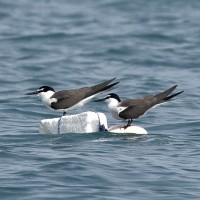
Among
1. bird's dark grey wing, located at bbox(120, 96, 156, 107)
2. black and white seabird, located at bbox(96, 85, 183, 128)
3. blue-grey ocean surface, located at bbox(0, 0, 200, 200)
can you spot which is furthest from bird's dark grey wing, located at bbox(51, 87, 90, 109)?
bird's dark grey wing, located at bbox(120, 96, 156, 107)

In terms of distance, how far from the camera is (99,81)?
91.5ft

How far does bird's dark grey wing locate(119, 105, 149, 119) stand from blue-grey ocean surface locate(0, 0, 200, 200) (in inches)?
15.1

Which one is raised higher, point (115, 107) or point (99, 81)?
point (99, 81)

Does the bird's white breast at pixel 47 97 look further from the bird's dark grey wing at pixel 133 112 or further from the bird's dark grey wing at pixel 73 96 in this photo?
the bird's dark grey wing at pixel 133 112

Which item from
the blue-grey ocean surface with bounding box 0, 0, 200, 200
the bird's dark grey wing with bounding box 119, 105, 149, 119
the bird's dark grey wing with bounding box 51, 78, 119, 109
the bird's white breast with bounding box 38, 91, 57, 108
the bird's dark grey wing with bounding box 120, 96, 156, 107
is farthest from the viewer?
the bird's white breast with bounding box 38, 91, 57, 108

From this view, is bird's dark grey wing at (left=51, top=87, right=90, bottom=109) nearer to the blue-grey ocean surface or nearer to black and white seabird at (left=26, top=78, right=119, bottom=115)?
black and white seabird at (left=26, top=78, right=119, bottom=115)

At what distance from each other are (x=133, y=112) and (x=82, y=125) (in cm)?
92

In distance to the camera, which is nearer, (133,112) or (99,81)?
(133,112)

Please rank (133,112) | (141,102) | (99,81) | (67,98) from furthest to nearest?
(99,81), (67,98), (141,102), (133,112)

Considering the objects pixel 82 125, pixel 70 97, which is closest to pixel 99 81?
pixel 70 97

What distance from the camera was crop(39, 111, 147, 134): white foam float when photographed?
752 inches

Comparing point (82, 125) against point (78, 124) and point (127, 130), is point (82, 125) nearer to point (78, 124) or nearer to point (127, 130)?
point (78, 124)

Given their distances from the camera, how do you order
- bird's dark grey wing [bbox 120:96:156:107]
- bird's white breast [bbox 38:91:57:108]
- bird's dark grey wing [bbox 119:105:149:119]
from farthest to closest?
1. bird's white breast [bbox 38:91:57:108]
2. bird's dark grey wing [bbox 120:96:156:107]
3. bird's dark grey wing [bbox 119:105:149:119]

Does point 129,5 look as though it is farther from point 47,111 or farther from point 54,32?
point 47,111
